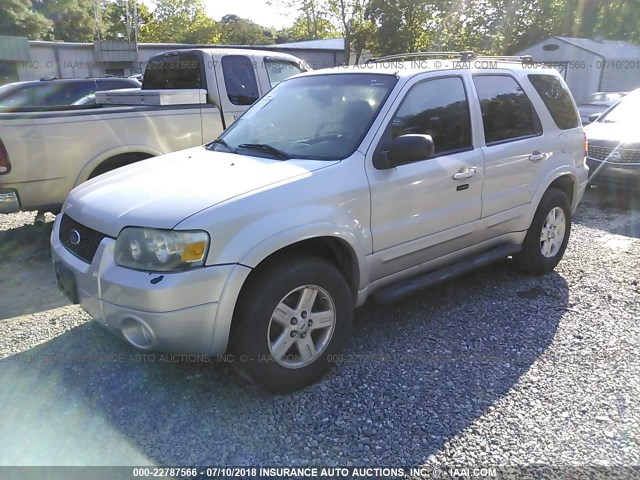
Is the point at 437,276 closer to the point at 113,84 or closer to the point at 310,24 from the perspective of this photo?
the point at 113,84

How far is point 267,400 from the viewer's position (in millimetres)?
3045

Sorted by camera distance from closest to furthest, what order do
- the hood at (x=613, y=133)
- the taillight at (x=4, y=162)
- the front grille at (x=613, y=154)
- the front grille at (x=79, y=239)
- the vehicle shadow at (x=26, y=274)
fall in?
the front grille at (x=79, y=239), the vehicle shadow at (x=26, y=274), the taillight at (x=4, y=162), the front grille at (x=613, y=154), the hood at (x=613, y=133)

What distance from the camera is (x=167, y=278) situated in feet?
8.53

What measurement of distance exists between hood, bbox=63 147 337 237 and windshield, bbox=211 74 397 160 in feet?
0.65

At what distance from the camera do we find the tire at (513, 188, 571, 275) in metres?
4.64

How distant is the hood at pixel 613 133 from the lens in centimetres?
795

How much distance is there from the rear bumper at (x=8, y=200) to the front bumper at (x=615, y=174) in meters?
7.74

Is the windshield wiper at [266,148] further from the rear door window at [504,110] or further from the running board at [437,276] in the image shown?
the rear door window at [504,110]

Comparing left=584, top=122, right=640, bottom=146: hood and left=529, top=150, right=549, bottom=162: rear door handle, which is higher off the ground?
left=529, top=150, right=549, bottom=162: rear door handle

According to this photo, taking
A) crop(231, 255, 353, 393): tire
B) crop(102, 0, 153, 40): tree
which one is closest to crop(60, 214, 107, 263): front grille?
crop(231, 255, 353, 393): tire

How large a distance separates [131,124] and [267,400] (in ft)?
11.9

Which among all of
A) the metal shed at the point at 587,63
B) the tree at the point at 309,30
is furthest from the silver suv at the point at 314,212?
the tree at the point at 309,30

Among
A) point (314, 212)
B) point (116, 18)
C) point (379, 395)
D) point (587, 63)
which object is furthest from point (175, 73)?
point (116, 18)

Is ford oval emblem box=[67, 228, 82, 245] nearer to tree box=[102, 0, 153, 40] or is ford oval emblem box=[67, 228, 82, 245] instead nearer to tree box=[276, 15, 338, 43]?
tree box=[276, 15, 338, 43]
